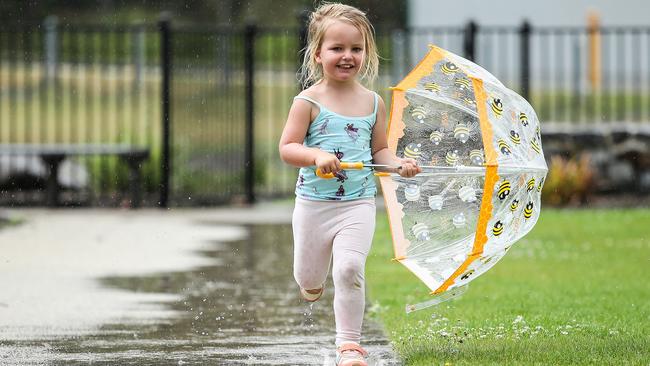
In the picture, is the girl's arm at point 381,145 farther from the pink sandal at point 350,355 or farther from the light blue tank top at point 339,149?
the pink sandal at point 350,355

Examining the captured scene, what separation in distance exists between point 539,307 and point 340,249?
2438mm

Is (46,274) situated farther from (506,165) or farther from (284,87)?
(284,87)

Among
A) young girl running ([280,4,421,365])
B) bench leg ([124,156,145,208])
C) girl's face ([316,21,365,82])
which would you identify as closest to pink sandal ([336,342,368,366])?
young girl running ([280,4,421,365])

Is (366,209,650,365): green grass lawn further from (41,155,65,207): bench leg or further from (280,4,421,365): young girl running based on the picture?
(41,155,65,207): bench leg

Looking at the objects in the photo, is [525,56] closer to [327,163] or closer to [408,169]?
[408,169]

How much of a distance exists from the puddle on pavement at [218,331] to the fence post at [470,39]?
7266 mm

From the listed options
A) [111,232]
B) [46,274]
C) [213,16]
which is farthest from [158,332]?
[213,16]

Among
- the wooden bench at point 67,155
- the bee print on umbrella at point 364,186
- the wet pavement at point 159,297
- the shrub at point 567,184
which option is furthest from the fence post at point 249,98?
the bee print on umbrella at point 364,186

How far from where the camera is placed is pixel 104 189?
696 inches

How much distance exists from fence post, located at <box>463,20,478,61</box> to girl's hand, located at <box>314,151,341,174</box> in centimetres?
1129

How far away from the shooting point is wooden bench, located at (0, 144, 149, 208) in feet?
53.3

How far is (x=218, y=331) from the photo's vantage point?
291 inches

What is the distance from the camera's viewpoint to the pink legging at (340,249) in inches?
239

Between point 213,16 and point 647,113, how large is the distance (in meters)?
16.8
